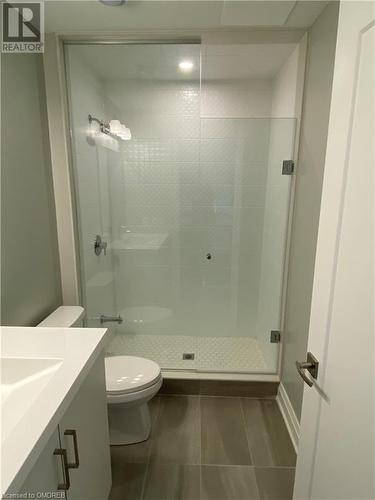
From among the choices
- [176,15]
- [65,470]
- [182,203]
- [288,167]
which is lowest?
[65,470]

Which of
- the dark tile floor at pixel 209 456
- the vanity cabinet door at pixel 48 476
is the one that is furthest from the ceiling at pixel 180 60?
the dark tile floor at pixel 209 456

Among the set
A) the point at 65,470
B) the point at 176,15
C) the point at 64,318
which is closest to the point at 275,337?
the point at 64,318

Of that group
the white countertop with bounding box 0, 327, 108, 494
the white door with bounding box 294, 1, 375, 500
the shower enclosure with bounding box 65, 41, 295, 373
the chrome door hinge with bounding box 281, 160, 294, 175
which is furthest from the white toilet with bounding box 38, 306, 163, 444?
the chrome door hinge with bounding box 281, 160, 294, 175

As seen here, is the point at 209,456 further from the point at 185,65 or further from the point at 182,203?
the point at 185,65

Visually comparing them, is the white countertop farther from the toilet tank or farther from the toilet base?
the toilet base

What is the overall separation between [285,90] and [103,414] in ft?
7.37

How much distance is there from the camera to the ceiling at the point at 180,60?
184 centimetres

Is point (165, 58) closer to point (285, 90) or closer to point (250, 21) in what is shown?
point (250, 21)

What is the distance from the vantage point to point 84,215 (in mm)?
2109

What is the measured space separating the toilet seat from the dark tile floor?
0.39 meters

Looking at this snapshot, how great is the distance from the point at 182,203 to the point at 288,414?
1.78 metres

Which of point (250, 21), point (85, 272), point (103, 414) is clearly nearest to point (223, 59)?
point (250, 21)

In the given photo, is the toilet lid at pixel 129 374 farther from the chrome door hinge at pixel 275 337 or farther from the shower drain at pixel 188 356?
the chrome door hinge at pixel 275 337

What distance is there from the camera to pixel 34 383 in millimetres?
921
